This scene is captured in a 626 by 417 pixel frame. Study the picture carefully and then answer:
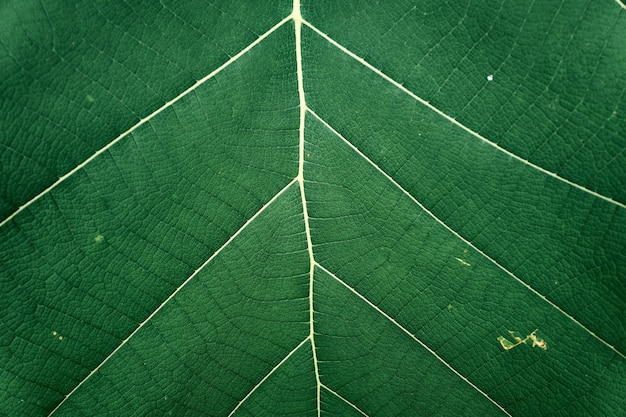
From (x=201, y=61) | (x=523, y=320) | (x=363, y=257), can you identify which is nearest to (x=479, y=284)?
(x=523, y=320)

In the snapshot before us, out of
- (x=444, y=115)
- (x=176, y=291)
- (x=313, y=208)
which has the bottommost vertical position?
(x=176, y=291)

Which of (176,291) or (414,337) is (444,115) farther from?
(176,291)

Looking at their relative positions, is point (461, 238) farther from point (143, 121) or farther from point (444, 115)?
point (143, 121)

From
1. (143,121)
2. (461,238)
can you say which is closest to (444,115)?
(461,238)

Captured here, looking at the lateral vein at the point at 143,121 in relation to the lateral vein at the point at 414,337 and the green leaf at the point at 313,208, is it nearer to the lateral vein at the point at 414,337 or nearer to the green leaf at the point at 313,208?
the green leaf at the point at 313,208

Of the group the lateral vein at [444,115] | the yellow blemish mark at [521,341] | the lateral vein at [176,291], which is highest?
the lateral vein at [444,115]

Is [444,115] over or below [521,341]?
over

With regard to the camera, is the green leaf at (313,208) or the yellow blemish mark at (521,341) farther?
the yellow blemish mark at (521,341)

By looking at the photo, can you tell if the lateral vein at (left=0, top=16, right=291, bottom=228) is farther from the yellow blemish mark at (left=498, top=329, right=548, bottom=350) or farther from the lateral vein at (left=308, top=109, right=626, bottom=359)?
the yellow blemish mark at (left=498, top=329, right=548, bottom=350)

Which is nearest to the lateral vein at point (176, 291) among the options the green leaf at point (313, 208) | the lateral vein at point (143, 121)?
the green leaf at point (313, 208)

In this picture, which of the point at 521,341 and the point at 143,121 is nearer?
the point at 143,121
